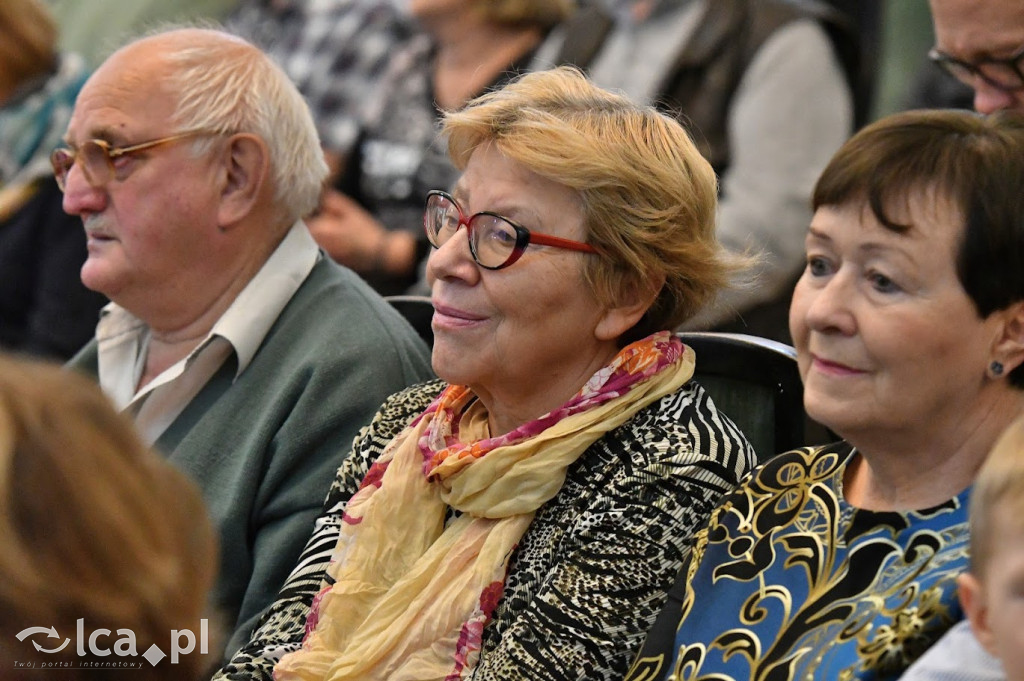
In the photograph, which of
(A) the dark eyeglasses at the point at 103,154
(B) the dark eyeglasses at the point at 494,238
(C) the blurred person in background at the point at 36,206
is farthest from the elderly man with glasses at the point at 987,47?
(C) the blurred person in background at the point at 36,206

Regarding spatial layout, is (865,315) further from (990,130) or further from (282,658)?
(282,658)

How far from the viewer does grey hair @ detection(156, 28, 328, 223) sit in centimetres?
272

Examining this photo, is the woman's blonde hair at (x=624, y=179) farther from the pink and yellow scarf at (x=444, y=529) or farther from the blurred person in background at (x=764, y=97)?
the blurred person in background at (x=764, y=97)

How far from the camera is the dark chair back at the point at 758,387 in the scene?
2.08 meters

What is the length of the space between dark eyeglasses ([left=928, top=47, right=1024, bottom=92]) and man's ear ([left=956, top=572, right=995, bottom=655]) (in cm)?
119

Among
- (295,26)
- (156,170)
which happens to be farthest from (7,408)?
(295,26)

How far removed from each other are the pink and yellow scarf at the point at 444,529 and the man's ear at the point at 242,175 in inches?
31.2

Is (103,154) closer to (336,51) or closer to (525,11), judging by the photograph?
(525,11)

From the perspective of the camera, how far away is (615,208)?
2.03 meters

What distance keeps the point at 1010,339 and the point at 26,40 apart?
3.14 metres

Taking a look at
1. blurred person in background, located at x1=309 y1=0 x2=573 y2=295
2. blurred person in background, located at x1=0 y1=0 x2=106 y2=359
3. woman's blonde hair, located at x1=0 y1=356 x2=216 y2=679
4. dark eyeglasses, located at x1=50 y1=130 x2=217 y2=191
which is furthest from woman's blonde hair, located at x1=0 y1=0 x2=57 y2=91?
woman's blonde hair, located at x1=0 y1=356 x2=216 y2=679

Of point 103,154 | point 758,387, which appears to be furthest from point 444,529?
point 103,154

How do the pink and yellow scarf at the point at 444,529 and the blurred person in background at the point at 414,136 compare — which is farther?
the blurred person in background at the point at 414,136

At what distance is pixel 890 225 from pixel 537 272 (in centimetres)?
58
